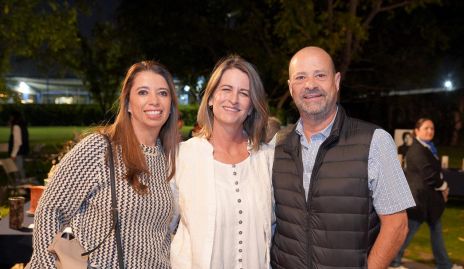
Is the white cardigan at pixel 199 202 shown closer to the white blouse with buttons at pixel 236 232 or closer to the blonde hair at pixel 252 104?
the white blouse with buttons at pixel 236 232

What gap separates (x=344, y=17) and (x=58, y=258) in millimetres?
10348

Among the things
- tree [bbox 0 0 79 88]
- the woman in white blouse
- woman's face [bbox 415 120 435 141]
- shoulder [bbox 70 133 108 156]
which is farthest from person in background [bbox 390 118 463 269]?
tree [bbox 0 0 79 88]

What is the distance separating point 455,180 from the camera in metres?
10.0

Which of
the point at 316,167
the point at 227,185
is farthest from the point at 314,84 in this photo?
the point at 227,185

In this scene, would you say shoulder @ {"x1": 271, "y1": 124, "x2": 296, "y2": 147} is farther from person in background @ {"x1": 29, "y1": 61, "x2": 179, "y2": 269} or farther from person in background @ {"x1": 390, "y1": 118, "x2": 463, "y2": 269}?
person in background @ {"x1": 390, "y1": 118, "x2": 463, "y2": 269}

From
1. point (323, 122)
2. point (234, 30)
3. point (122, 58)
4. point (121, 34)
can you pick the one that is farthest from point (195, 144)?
point (122, 58)

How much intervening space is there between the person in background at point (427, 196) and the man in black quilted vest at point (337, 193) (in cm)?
396

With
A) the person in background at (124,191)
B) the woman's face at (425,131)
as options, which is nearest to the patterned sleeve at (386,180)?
the person in background at (124,191)

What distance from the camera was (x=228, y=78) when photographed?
3.04 meters

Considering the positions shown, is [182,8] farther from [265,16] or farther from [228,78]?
[228,78]

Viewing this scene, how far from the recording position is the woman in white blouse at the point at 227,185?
2820 mm

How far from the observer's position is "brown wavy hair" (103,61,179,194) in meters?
2.65

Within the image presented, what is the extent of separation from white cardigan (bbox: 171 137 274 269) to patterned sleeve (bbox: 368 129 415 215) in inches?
24.1

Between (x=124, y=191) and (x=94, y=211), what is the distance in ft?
0.55
